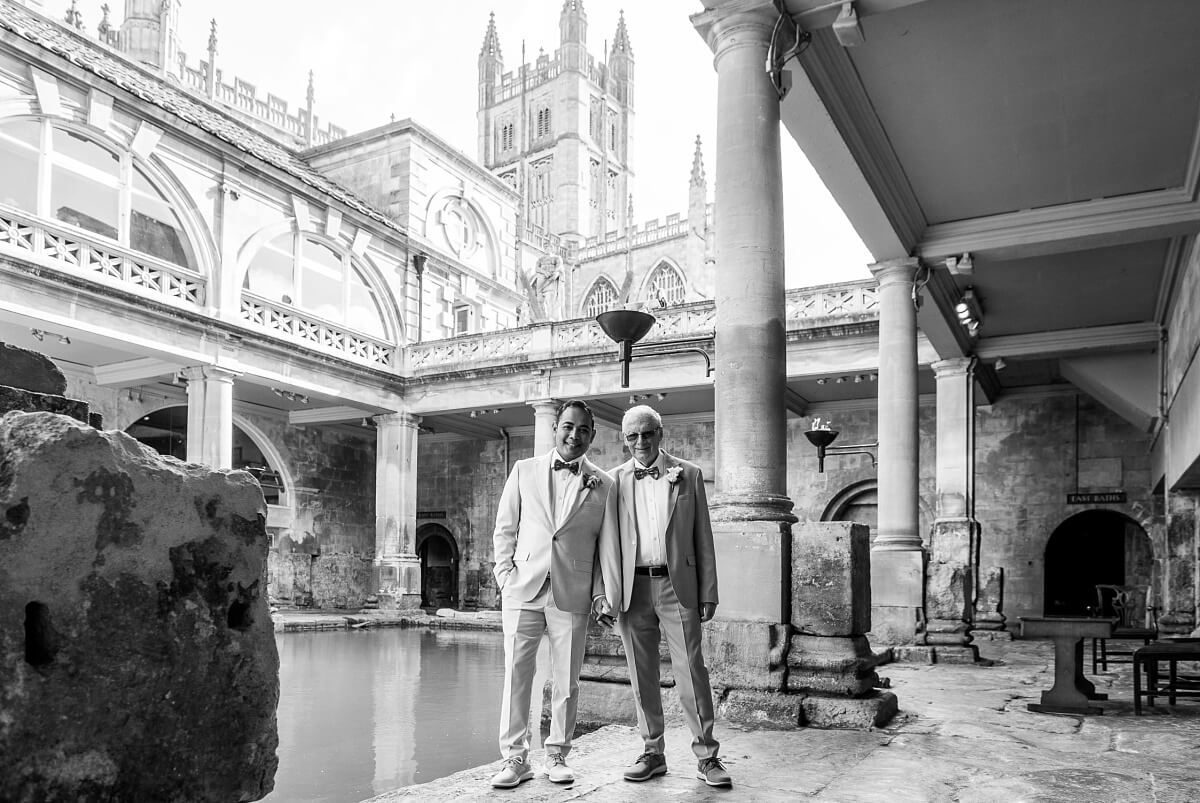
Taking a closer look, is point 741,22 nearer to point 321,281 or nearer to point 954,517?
point 954,517

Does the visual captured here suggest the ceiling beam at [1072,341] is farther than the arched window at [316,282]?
No

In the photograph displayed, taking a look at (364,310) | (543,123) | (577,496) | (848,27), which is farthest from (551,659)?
(543,123)

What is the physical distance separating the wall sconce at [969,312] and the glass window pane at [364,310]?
1347cm

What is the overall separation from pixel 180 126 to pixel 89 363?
5.06 meters

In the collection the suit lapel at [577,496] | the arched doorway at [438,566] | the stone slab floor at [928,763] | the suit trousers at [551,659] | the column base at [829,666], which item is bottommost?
the arched doorway at [438,566]

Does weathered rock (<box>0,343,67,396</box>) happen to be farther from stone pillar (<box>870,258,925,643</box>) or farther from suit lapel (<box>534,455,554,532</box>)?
stone pillar (<box>870,258,925,643</box>)

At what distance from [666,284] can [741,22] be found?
40489 mm

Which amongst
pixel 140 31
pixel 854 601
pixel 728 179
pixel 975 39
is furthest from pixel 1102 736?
pixel 140 31

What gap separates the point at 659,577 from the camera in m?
4.17

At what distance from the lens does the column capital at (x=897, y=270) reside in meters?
10.6

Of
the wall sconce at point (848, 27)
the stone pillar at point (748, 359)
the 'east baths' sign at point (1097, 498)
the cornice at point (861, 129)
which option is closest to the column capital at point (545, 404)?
the 'east baths' sign at point (1097, 498)

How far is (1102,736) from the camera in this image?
5445 millimetres

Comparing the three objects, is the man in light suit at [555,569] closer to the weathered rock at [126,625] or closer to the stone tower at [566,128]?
the weathered rock at [126,625]

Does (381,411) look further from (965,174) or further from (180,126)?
(965,174)
